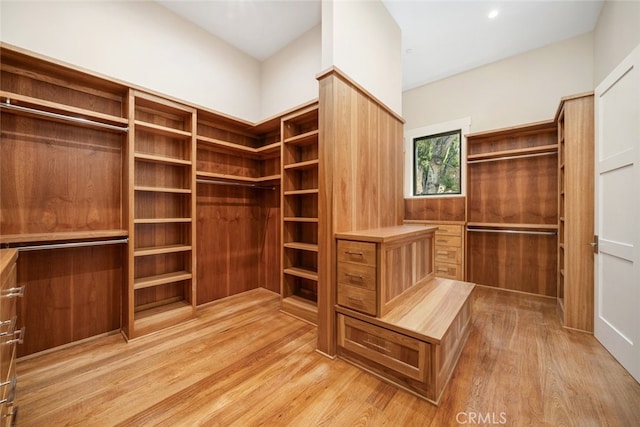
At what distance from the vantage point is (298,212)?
2.94 meters

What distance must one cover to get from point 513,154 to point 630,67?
156 cm

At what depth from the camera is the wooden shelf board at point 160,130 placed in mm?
2183

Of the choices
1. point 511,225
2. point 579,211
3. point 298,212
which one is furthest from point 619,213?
point 298,212

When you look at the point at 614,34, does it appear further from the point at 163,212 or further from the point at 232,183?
the point at 163,212

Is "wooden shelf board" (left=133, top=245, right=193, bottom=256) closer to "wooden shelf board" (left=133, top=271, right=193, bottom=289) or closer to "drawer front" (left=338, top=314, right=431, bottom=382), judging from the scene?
"wooden shelf board" (left=133, top=271, right=193, bottom=289)

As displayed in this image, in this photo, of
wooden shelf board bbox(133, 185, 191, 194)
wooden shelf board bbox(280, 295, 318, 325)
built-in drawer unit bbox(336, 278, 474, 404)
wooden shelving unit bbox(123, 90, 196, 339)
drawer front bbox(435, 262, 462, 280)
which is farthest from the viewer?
drawer front bbox(435, 262, 462, 280)

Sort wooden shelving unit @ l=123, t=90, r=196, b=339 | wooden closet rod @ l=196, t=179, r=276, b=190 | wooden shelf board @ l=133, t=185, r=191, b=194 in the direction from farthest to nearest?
wooden closet rod @ l=196, t=179, r=276, b=190
wooden shelving unit @ l=123, t=90, r=196, b=339
wooden shelf board @ l=133, t=185, r=191, b=194

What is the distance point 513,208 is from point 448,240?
0.93 metres

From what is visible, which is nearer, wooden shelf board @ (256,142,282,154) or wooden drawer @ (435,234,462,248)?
wooden shelf board @ (256,142,282,154)

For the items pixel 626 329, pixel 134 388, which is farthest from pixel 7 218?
pixel 626 329

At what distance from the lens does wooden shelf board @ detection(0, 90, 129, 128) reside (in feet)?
5.37

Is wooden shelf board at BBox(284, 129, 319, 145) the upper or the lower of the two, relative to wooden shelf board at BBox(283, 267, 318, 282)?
upper

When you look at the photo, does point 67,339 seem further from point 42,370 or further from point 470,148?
point 470,148

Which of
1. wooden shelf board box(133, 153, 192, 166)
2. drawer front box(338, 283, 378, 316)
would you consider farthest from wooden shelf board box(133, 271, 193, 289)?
drawer front box(338, 283, 378, 316)
